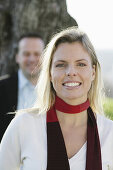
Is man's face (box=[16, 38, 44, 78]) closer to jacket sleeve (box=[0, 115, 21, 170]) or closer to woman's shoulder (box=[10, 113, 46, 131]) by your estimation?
woman's shoulder (box=[10, 113, 46, 131])

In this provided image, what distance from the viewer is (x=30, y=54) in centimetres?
641

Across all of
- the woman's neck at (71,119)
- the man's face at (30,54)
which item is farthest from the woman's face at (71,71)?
the man's face at (30,54)

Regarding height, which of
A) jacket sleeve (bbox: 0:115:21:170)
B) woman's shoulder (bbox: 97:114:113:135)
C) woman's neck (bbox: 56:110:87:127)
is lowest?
jacket sleeve (bbox: 0:115:21:170)

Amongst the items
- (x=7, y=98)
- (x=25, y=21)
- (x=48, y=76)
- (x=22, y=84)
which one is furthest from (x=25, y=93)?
(x=48, y=76)

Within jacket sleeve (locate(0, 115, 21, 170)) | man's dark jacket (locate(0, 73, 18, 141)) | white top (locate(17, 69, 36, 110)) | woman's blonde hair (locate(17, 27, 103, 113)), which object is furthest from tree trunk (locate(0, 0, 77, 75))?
jacket sleeve (locate(0, 115, 21, 170))

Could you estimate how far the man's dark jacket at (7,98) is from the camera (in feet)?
17.9

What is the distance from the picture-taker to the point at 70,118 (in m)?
3.54

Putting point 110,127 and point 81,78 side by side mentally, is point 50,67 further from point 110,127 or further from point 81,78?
point 110,127

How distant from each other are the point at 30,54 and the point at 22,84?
1.73 ft

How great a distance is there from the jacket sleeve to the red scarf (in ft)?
0.72

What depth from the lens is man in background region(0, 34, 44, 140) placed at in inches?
222

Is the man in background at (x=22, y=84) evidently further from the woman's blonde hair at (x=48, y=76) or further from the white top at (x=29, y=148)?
the white top at (x=29, y=148)

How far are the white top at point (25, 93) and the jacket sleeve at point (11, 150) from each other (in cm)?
217

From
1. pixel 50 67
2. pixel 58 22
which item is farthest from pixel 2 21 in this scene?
pixel 50 67
